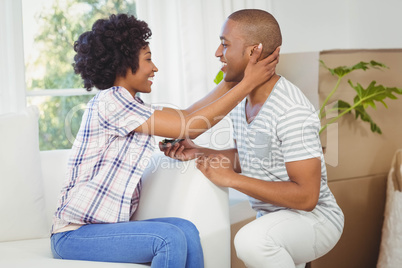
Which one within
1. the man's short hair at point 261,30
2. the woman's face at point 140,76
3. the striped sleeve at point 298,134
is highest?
the man's short hair at point 261,30

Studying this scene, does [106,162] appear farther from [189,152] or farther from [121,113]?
[189,152]

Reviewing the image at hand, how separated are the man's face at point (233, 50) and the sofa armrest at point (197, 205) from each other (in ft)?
1.08

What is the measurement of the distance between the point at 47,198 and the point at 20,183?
16 cm

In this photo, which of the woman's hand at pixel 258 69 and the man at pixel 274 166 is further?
the woman's hand at pixel 258 69


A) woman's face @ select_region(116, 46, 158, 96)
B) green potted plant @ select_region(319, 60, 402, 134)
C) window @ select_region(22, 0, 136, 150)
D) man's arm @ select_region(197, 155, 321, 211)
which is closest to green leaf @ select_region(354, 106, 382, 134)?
green potted plant @ select_region(319, 60, 402, 134)

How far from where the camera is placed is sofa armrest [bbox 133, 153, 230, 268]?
158cm

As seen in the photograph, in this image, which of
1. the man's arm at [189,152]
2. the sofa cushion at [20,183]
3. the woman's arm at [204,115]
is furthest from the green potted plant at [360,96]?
the sofa cushion at [20,183]

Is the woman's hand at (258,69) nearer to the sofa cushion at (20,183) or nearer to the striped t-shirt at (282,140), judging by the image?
the striped t-shirt at (282,140)

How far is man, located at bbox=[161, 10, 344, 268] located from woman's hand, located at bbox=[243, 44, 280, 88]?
0.03 metres

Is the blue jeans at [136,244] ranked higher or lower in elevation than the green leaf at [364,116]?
lower

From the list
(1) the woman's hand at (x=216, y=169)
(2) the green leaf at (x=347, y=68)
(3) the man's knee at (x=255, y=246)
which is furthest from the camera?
(2) the green leaf at (x=347, y=68)

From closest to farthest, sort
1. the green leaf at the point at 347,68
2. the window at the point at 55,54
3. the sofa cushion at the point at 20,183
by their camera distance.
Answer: the sofa cushion at the point at 20,183 < the green leaf at the point at 347,68 < the window at the point at 55,54

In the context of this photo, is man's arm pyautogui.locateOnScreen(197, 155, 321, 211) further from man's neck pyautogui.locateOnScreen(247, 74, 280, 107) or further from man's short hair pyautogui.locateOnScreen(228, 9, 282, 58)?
man's short hair pyautogui.locateOnScreen(228, 9, 282, 58)

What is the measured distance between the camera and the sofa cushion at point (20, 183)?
1789 mm
